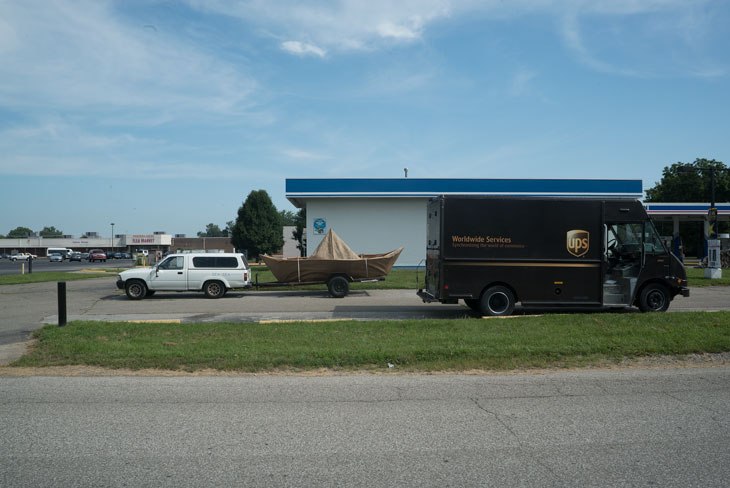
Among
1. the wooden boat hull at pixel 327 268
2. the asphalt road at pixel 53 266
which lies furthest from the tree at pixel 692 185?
the asphalt road at pixel 53 266

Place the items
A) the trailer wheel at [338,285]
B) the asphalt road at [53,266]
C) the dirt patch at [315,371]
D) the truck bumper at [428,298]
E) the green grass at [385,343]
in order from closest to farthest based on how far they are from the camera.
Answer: the dirt patch at [315,371] → the green grass at [385,343] → the truck bumper at [428,298] → the trailer wheel at [338,285] → the asphalt road at [53,266]

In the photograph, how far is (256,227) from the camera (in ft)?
184

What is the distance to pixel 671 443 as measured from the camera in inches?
184

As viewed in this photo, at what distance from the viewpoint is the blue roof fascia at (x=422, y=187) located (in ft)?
104

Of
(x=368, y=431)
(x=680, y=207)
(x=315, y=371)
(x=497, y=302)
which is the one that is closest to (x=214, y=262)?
(x=497, y=302)

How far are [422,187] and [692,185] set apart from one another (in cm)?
4934

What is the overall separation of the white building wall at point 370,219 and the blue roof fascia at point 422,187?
869 millimetres

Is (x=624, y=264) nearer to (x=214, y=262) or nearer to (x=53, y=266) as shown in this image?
(x=214, y=262)

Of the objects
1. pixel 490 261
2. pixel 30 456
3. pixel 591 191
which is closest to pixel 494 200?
pixel 490 261

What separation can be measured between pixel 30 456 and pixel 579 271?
1166 centimetres

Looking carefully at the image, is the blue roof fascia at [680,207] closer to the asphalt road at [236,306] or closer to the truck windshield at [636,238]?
the asphalt road at [236,306]

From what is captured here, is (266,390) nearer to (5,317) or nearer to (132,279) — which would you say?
(5,317)

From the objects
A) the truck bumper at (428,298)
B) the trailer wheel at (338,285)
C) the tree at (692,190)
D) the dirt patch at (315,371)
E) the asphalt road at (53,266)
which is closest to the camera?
the dirt patch at (315,371)

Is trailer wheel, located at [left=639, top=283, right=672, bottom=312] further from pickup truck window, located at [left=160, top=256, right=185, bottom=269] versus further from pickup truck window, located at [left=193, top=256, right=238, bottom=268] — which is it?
pickup truck window, located at [left=160, top=256, right=185, bottom=269]
